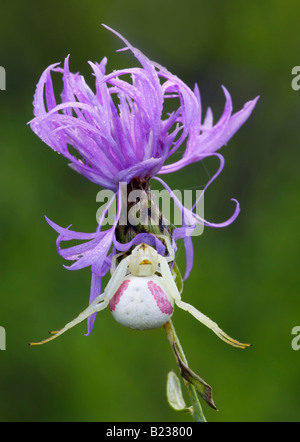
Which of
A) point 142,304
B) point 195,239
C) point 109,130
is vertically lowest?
point 142,304

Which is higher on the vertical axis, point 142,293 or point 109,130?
point 109,130

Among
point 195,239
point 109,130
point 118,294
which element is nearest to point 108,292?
point 118,294

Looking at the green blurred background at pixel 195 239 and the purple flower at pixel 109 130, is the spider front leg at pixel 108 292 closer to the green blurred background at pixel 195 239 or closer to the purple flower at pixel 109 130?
the purple flower at pixel 109 130

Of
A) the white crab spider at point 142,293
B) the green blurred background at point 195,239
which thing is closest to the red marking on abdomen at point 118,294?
the white crab spider at point 142,293

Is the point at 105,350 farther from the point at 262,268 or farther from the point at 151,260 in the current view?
the point at 151,260

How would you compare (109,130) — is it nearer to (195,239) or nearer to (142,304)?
(142,304)

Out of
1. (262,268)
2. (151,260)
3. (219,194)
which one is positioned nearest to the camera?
(151,260)

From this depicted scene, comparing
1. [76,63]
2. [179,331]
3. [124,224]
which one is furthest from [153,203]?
[76,63]
